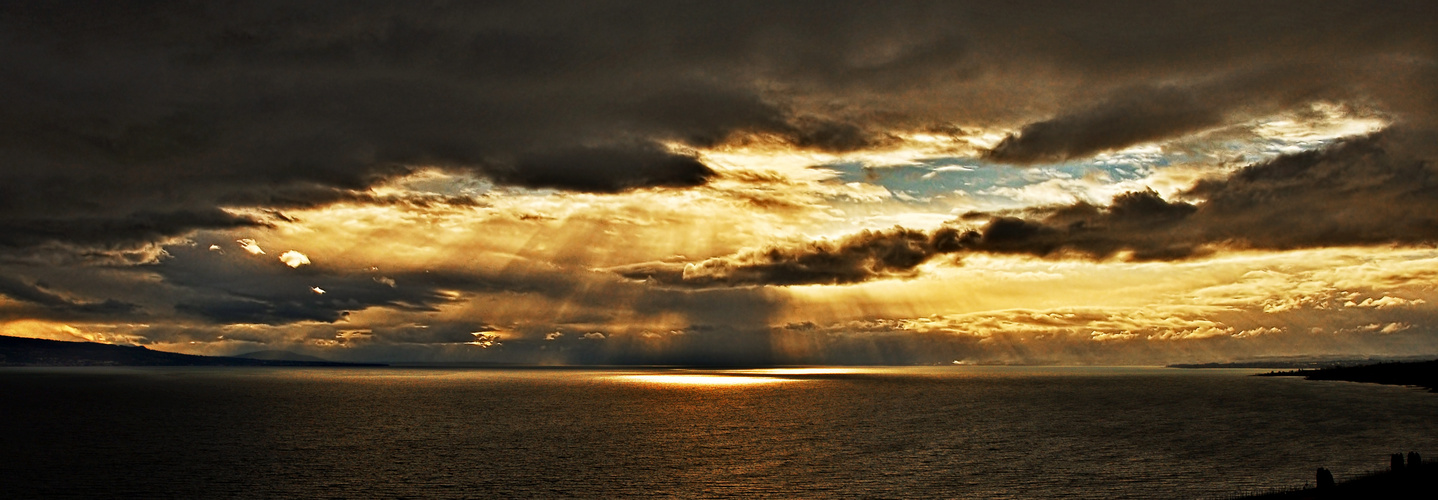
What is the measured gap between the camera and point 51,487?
233ft

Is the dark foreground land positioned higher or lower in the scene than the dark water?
higher

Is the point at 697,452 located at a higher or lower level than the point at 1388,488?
lower

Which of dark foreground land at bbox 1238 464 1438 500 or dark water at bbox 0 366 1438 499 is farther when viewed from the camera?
dark water at bbox 0 366 1438 499

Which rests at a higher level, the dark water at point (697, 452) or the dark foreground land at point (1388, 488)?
the dark foreground land at point (1388, 488)

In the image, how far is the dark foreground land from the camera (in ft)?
155

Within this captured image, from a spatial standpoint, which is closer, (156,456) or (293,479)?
(293,479)

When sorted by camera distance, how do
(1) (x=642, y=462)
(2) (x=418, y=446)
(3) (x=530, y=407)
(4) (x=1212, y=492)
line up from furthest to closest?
(3) (x=530, y=407) < (2) (x=418, y=446) < (1) (x=642, y=462) < (4) (x=1212, y=492)

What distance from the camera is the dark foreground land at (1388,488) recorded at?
47.4 meters

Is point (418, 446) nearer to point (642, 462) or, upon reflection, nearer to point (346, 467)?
point (346, 467)

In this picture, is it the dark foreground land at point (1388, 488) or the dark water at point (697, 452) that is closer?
the dark foreground land at point (1388, 488)

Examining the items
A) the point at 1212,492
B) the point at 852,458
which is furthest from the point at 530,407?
the point at 1212,492

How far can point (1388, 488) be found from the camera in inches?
1949

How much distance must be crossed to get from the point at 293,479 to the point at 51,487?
17.5m

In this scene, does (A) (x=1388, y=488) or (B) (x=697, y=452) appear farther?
(B) (x=697, y=452)
